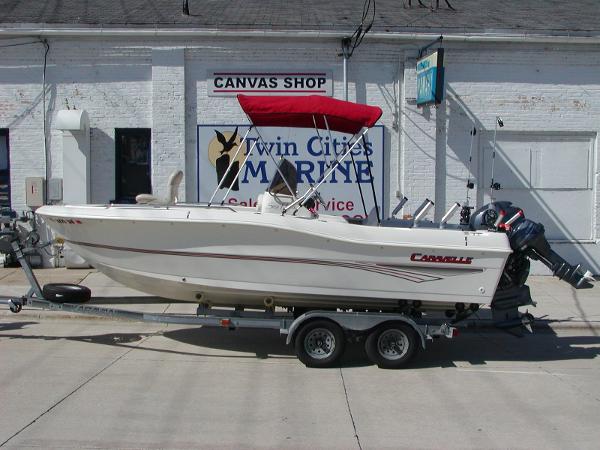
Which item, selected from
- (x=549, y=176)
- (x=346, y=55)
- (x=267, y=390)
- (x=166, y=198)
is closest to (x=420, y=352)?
(x=267, y=390)

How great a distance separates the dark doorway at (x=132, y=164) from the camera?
12.9 m

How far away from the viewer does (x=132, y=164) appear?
1299 cm

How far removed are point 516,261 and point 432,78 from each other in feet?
16.3

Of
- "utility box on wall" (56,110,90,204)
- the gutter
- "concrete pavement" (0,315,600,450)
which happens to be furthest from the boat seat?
the gutter

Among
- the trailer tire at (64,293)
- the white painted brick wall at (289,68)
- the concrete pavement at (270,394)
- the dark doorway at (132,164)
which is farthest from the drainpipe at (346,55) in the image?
the trailer tire at (64,293)

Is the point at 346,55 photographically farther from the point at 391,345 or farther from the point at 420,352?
the point at 391,345

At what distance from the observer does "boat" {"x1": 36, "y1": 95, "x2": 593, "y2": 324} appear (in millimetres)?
6777

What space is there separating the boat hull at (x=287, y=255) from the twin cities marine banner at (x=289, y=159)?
5.66m

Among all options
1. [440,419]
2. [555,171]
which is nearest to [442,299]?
[440,419]

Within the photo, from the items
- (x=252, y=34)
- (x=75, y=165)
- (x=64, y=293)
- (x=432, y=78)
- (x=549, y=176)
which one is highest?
(x=252, y=34)

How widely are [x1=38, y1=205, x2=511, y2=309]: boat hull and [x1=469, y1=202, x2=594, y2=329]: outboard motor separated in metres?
0.57

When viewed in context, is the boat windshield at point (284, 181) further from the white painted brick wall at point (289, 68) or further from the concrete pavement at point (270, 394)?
the white painted brick wall at point (289, 68)

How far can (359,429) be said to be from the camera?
5.32 metres

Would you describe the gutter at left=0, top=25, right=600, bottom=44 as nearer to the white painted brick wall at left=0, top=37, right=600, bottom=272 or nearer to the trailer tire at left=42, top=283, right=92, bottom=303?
the white painted brick wall at left=0, top=37, right=600, bottom=272
